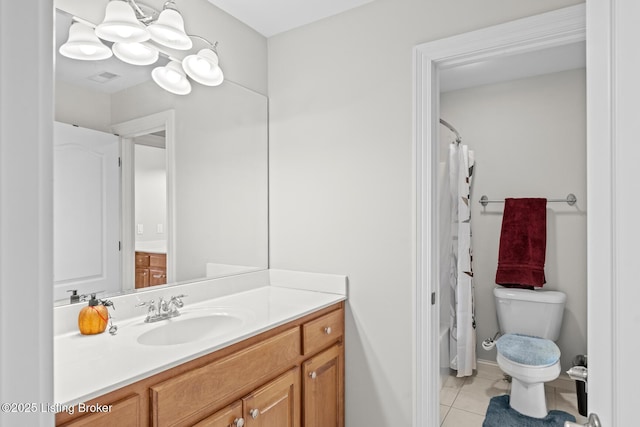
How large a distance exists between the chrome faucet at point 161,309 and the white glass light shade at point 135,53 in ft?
3.51

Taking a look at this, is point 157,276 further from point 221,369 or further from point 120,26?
point 120,26

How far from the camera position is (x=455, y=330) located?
114 inches

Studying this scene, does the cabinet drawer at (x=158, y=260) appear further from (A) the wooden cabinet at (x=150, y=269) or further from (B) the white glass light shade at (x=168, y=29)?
(B) the white glass light shade at (x=168, y=29)

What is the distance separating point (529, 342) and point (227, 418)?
2118 mm

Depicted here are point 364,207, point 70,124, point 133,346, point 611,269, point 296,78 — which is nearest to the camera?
point 611,269

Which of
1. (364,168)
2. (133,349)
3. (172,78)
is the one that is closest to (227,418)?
(133,349)

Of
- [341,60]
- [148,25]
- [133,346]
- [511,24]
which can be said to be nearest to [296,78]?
[341,60]

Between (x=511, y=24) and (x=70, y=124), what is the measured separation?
188 cm

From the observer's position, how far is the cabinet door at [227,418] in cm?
123

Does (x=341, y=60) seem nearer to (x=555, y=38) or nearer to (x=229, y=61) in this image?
(x=229, y=61)

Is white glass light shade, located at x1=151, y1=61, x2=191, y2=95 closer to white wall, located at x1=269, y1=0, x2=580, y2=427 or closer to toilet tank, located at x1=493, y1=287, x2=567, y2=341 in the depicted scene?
white wall, located at x1=269, y1=0, x2=580, y2=427

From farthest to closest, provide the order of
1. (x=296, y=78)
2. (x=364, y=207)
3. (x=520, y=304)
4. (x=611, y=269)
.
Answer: (x=520, y=304) < (x=296, y=78) < (x=364, y=207) < (x=611, y=269)

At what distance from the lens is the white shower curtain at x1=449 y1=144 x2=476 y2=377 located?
9.30ft

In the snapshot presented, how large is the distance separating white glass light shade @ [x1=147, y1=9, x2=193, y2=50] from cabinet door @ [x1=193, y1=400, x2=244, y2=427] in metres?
1.50
